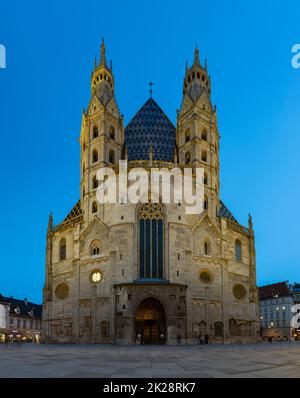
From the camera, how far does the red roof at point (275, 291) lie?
96381 millimetres

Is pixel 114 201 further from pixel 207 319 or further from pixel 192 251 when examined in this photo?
pixel 207 319

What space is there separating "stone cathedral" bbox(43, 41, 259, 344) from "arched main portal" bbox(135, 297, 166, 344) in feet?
0.34

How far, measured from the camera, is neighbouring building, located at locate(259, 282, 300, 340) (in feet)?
302

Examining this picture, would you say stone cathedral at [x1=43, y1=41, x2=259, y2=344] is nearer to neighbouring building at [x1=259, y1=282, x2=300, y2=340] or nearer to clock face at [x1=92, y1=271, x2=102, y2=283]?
clock face at [x1=92, y1=271, x2=102, y2=283]

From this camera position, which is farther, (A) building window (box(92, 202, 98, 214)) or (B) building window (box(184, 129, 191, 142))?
(B) building window (box(184, 129, 191, 142))

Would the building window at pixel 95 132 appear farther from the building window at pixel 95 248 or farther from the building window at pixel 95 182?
the building window at pixel 95 248

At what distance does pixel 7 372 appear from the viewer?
52.0ft

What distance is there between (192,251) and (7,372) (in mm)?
32970

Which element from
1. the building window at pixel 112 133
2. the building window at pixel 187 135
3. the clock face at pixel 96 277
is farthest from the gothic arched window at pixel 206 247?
the building window at pixel 112 133

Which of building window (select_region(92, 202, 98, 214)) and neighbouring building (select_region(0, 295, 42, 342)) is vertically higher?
building window (select_region(92, 202, 98, 214))

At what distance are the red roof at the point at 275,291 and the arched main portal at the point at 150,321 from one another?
2356 inches

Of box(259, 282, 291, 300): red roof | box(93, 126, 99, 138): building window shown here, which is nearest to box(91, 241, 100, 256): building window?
box(93, 126, 99, 138): building window

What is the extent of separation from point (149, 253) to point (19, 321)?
55.8m

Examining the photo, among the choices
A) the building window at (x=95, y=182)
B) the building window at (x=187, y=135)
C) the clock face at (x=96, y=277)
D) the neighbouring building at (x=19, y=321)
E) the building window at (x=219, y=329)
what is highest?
the building window at (x=187, y=135)
